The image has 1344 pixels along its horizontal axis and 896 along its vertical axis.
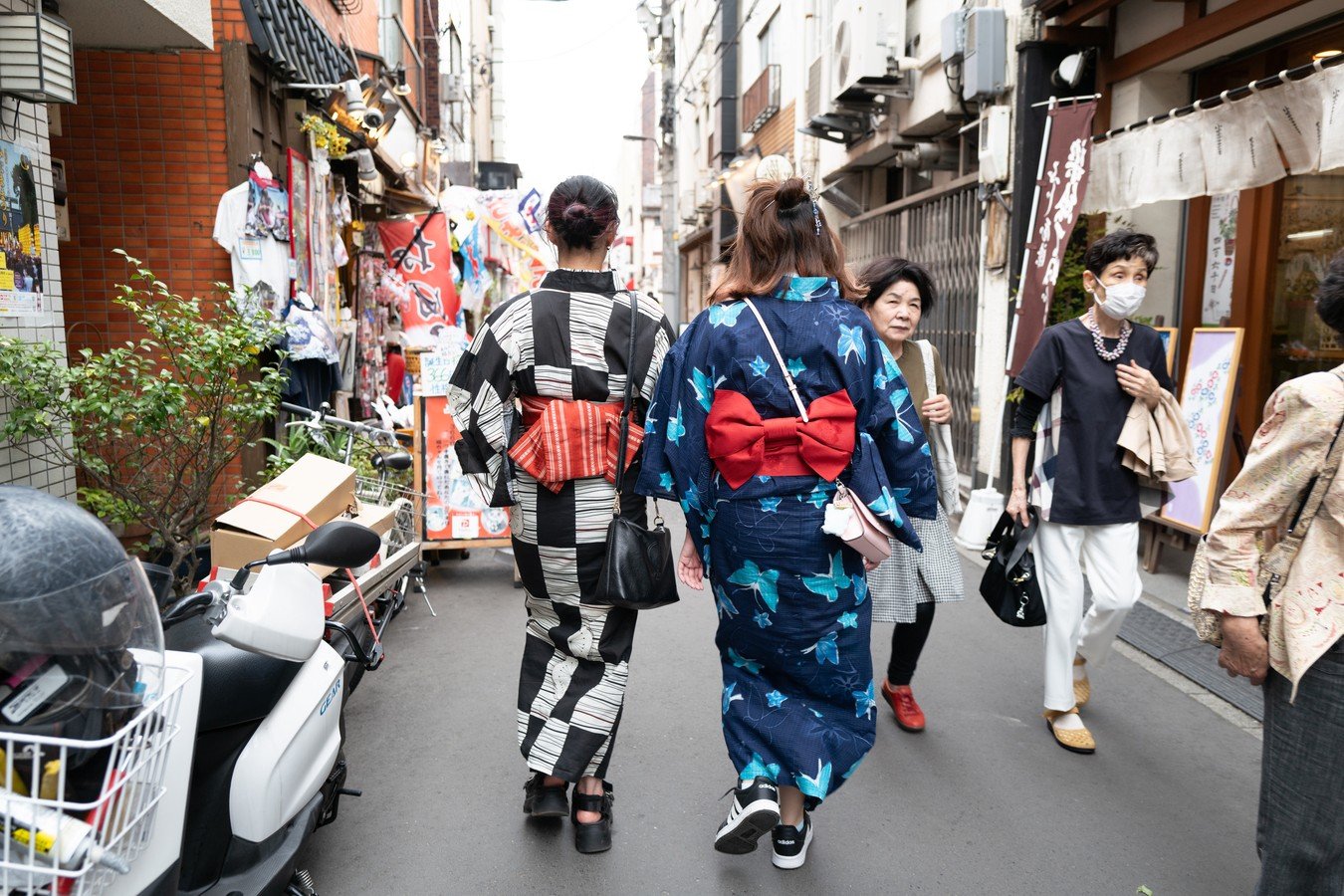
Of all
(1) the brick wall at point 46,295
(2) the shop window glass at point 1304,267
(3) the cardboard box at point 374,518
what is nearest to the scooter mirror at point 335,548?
(3) the cardboard box at point 374,518

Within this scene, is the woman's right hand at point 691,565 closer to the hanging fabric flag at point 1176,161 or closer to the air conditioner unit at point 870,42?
the hanging fabric flag at point 1176,161

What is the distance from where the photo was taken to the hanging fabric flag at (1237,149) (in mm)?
5254

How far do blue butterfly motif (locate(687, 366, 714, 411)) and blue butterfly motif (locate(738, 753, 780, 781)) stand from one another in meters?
1.12

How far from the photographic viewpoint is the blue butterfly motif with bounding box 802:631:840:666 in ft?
9.79

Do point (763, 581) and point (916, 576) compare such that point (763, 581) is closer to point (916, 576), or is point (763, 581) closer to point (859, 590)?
point (859, 590)

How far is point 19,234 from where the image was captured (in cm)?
416

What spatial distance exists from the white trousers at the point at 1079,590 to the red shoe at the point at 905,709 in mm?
546

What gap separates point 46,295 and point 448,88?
16.7 meters

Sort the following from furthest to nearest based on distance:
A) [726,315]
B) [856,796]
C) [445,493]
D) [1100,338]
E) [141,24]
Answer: [445,493] < [141,24] < [1100,338] < [856,796] < [726,315]

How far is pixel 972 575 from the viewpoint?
23.1 ft

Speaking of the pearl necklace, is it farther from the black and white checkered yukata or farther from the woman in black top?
the black and white checkered yukata

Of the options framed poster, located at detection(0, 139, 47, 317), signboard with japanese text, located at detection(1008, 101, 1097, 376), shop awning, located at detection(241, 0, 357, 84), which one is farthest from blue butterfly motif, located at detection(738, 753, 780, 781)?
shop awning, located at detection(241, 0, 357, 84)

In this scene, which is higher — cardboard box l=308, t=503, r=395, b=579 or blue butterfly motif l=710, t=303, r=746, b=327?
blue butterfly motif l=710, t=303, r=746, b=327

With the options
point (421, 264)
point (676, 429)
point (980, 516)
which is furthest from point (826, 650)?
point (421, 264)
